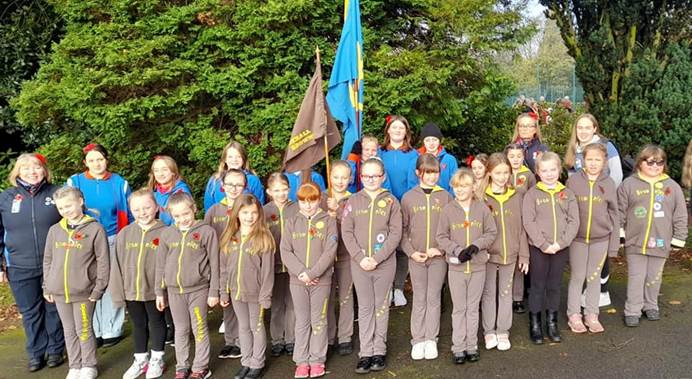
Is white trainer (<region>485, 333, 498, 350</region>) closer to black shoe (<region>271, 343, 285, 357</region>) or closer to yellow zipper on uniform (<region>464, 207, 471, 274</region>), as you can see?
yellow zipper on uniform (<region>464, 207, 471, 274</region>)

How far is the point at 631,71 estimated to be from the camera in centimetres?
694

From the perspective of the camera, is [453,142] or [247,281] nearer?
[247,281]

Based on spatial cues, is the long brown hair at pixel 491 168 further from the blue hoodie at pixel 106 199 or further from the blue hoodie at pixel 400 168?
the blue hoodie at pixel 106 199

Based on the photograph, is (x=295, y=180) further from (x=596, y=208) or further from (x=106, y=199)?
(x=596, y=208)

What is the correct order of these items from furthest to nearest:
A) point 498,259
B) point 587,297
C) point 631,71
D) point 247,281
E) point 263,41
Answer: point 631,71 < point 263,41 < point 587,297 < point 498,259 < point 247,281

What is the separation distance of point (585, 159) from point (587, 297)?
122cm

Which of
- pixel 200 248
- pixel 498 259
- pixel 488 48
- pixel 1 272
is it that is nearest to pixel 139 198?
pixel 200 248

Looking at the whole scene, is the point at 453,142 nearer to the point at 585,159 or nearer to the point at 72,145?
the point at 585,159

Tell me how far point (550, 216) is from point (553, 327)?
979mm

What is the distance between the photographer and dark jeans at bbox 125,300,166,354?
4262 mm

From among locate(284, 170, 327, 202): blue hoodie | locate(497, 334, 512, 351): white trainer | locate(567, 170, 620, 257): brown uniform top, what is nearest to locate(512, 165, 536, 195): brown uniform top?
locate(567, 170, 620, 257): brown uniform top

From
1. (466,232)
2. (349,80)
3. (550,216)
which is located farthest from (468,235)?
(349,80)

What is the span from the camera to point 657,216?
4.71 m

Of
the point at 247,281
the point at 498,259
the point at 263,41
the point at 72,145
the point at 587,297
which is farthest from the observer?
the point at 72,145
